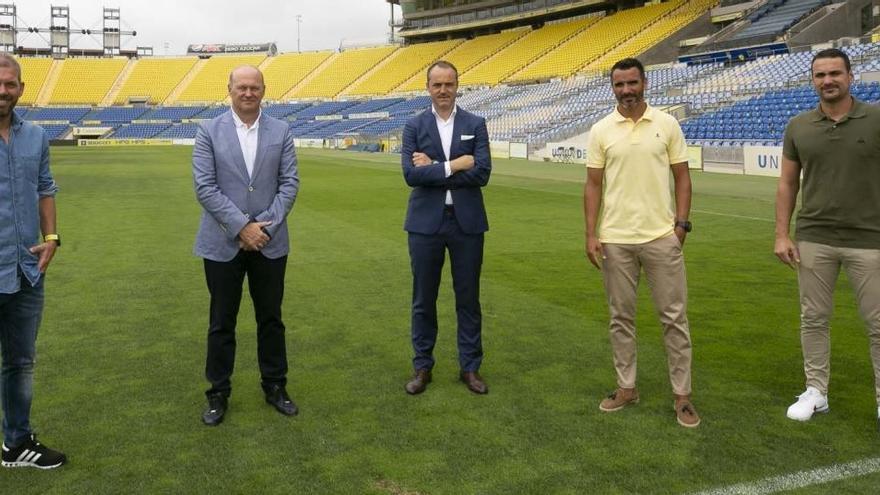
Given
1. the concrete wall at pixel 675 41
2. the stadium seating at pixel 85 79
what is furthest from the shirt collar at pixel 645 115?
the stadium seating at pixel 85 79

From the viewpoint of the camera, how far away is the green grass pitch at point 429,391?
11.0ft

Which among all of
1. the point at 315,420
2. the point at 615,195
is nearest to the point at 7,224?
the point at 315,420

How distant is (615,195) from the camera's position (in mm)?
3980

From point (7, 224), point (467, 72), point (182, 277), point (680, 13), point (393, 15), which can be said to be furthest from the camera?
point (393, 15)

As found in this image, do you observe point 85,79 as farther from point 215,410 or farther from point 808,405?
point 808,405

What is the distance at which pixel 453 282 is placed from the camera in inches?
179

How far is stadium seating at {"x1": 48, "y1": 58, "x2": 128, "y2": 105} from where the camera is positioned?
240 ft

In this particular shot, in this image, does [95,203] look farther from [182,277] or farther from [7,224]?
[7,224]

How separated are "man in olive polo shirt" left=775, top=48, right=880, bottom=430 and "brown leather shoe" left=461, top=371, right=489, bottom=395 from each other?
1770 millimetres

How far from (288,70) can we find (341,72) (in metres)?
7.53

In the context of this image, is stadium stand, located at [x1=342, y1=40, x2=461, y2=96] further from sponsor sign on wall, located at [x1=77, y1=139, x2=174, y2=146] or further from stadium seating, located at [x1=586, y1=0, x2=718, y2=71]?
stadium seating, located at [x1=586, y1=0, x2=718, y2=71]

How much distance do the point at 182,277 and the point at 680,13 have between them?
157 feet

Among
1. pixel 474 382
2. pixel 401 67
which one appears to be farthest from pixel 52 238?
pixel 401 67

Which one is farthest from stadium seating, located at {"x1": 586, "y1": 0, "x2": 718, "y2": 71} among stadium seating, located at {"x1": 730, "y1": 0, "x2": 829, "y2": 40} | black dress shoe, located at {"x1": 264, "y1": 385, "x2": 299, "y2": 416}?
black dress shoe, located at {"x1": 264, "y1": 385, "x2": 299, "y2": 416}
